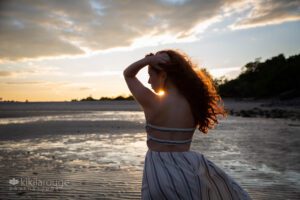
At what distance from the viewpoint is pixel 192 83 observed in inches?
119

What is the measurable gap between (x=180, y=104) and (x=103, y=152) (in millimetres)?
7660

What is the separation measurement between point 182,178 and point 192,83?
0.76 m

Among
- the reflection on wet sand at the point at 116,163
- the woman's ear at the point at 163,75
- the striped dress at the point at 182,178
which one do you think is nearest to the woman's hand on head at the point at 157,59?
the woman's ear at the point at 163,75

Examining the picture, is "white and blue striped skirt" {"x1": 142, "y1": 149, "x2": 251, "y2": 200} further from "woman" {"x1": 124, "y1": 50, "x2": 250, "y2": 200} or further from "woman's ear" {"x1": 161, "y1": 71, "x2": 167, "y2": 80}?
"woman's ear" {"x1": 161, "y1": 71, "x2": 167, "y2": 80}

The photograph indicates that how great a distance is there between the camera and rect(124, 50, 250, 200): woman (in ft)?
9.46

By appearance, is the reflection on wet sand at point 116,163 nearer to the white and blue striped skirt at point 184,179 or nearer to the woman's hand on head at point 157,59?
the white and blue striped skirt at point 184,179

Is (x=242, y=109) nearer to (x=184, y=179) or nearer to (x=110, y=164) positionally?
(x=110, y=164)

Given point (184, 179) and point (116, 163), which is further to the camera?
point (116, 163)

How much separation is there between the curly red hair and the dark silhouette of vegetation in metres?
36.1

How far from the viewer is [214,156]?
9.73 m

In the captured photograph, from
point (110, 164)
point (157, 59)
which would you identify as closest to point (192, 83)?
point (157, 59)

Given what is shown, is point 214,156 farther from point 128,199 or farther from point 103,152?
point 128,199

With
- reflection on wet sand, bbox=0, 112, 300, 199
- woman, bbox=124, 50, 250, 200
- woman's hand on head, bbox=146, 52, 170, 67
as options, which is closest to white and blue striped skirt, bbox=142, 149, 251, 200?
woman, bbox=124, 50, 250, 200

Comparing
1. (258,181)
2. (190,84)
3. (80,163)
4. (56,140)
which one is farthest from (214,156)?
(190,84)
